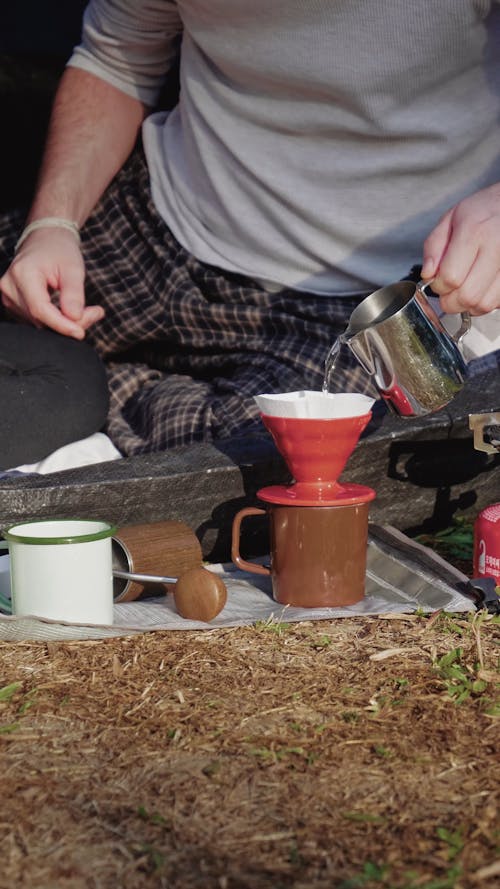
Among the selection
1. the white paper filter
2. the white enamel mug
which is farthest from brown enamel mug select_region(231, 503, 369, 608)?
the white enamel mug

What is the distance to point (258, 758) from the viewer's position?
1.20 meters

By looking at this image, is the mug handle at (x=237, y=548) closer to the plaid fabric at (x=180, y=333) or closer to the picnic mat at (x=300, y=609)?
the picnic mat at (x=300, y=609)

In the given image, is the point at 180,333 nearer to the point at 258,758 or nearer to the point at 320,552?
the point at 320,552

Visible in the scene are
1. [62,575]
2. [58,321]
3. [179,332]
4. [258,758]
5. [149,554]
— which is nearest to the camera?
[258,758]

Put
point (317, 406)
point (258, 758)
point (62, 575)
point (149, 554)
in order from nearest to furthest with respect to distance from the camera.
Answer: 1. point (258, 758)
2. point (62, 575)
3. point (317, 406)
4. point (149, 554)

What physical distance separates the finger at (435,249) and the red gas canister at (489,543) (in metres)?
0.42

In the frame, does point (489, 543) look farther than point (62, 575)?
Yes

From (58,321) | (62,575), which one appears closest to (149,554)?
(62,575)

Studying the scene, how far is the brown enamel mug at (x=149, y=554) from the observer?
1810 millimetres

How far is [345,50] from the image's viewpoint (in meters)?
2.21

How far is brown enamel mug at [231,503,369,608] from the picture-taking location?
5.64 ft

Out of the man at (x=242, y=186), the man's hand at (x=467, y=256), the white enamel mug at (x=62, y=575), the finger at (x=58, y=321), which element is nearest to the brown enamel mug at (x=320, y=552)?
the white enamel mug at (x=62, y=575)

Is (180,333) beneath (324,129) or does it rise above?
beneath

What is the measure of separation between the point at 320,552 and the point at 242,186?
1.10 m
